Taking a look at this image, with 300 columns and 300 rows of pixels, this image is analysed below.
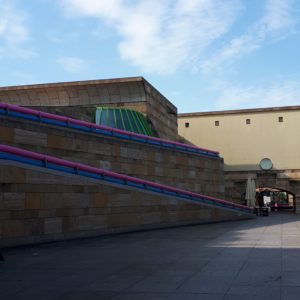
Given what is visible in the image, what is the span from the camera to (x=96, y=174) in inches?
645

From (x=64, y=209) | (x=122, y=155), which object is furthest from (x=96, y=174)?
(x=122, y=155)

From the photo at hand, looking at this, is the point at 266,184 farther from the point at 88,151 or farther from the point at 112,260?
the point at 112,260

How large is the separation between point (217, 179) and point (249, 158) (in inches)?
730

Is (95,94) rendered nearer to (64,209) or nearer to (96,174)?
(96,174)

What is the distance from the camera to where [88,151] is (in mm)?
18094

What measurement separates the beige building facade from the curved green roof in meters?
19.7

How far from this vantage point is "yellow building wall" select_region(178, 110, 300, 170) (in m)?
44.4

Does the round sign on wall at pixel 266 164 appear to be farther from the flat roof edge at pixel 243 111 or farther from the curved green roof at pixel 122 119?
the curved green roof at pixel 122 119

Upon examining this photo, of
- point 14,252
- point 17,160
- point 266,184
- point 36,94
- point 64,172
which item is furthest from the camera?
point 266,184

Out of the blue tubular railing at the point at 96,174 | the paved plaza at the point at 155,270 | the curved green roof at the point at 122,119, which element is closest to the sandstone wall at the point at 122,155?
the blue tubular railing at the point at 96,174

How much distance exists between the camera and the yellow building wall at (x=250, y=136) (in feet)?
146

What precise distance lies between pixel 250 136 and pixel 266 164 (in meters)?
3.16

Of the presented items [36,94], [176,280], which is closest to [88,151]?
[176,280]

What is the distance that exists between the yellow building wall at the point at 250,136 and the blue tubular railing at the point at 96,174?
68.9ft
